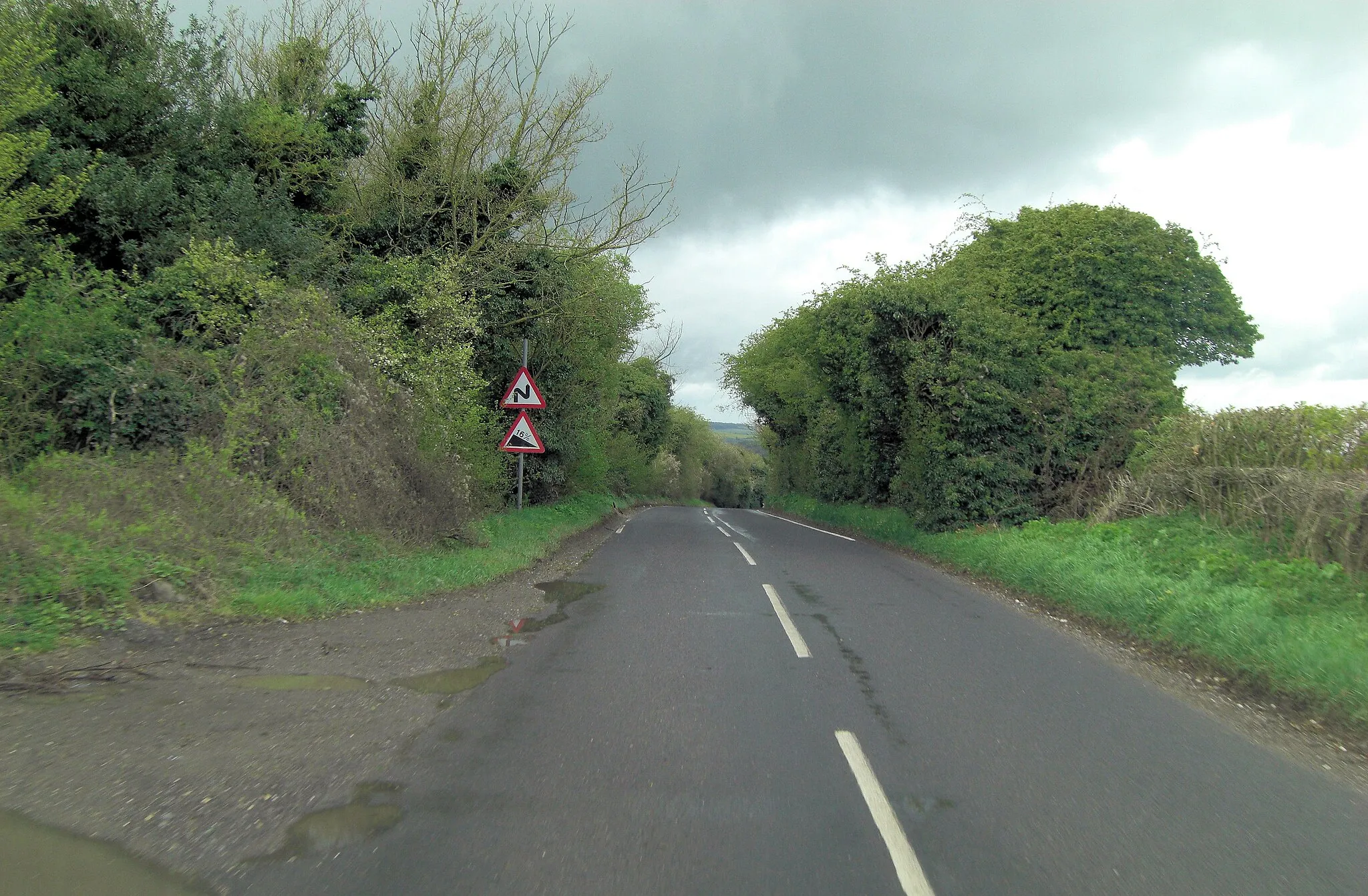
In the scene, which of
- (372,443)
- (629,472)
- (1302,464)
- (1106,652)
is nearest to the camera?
(1106,652)

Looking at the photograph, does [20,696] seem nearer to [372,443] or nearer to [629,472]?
A: [372,443]

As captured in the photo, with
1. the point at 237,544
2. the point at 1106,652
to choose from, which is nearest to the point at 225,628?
the point at 237,544

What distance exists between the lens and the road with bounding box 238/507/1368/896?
3678mm

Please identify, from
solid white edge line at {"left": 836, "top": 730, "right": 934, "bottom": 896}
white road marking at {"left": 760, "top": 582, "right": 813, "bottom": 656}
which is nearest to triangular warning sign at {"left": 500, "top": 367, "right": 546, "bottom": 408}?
white road marking at {"left": 760, "top": 582, "right": 813, "bottom": 656}

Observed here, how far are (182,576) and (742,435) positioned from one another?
56835mm

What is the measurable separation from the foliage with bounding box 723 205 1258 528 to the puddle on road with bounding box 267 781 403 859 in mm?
15721

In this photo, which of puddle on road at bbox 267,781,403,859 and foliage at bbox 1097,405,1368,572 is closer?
puddle on road at bbox 267,781,403,859

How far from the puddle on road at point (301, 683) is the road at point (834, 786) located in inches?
36.2

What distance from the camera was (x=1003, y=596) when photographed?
12.0 m

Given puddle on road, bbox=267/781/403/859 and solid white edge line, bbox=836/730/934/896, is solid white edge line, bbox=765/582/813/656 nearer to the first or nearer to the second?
solid white edge line, bbox=836/730/934/896

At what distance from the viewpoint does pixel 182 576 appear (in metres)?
7.79

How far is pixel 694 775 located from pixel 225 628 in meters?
4.79

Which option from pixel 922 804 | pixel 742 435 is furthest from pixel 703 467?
pixel 922 804

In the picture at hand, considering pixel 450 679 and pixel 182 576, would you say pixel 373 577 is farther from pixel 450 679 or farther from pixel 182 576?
pixel 450 679
